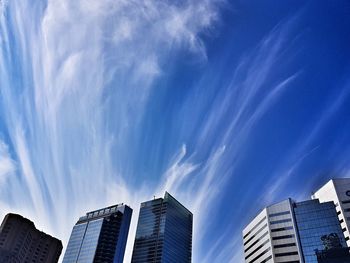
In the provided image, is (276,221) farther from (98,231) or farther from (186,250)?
(98,231)

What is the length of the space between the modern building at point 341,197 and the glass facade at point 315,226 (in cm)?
184

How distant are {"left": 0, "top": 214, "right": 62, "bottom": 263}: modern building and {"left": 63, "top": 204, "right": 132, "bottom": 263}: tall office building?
11.2 meters

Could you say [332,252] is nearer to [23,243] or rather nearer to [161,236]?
[161,236]

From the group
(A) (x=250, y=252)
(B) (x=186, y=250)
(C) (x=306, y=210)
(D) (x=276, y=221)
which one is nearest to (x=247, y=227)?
(A) (x=250, y=252)

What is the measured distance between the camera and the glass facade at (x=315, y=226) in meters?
97.5

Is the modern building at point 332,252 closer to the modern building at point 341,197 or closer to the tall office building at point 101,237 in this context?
the modern building at point 341,197

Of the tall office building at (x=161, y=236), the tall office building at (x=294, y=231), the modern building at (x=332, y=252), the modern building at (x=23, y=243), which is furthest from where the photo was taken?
the tall office building at (x=161, y=236)

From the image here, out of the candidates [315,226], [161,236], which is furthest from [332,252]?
[161,236]

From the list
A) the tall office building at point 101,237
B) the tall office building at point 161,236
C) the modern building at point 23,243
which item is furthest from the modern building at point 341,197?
the modern building at point 23,243

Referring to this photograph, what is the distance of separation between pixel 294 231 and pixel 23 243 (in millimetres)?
133632

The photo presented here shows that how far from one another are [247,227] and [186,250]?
7336 cm

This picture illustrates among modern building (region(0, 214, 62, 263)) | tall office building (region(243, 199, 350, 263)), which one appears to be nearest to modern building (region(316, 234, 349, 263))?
tall office building (region(243, 199, 350, 263))

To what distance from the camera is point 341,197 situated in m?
105

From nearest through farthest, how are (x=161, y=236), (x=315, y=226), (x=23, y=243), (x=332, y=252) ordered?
(x=332, y=252), (x=315, y=226), (x=23, y=243), (x=161, y=236)
